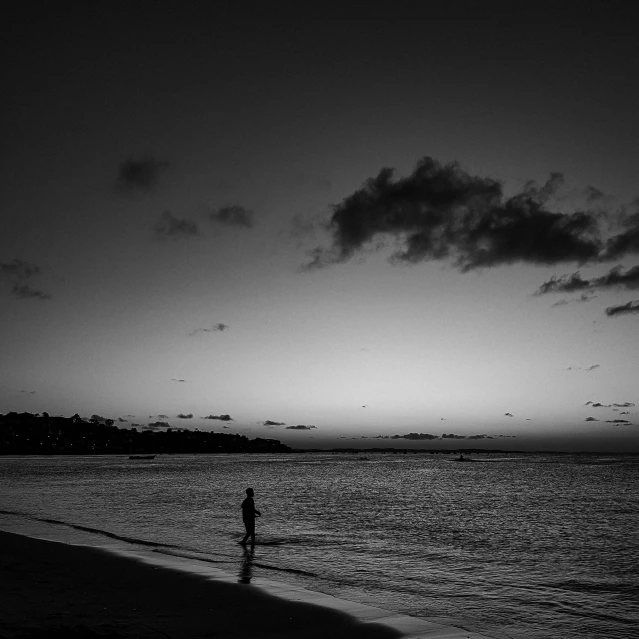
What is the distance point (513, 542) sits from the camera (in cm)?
3366

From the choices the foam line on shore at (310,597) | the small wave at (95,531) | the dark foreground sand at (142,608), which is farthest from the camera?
the small wave at (95,531)

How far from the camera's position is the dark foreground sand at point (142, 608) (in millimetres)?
12000

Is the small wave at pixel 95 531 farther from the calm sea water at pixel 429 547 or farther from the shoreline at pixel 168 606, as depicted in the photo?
the shoreline at pixel 168 606

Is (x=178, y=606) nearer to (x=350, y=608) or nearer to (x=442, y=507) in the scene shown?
(x=350, y=608)

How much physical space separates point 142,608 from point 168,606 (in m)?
0.71

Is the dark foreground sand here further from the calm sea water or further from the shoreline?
the calm sea water

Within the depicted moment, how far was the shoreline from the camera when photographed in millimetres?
12273

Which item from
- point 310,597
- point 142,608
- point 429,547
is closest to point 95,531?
point 429,547

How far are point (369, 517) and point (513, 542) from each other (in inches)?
516

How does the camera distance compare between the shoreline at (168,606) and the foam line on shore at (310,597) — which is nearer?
the shoreline at (168,606)

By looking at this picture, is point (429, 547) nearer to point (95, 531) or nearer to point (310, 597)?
point (310, 597)

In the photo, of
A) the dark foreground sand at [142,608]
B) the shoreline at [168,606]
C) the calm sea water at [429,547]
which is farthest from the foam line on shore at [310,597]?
the calm sea water at [429,547]

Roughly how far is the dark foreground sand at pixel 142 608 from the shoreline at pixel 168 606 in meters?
0.02

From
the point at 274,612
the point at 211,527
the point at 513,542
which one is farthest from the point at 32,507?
the point at 274,612
